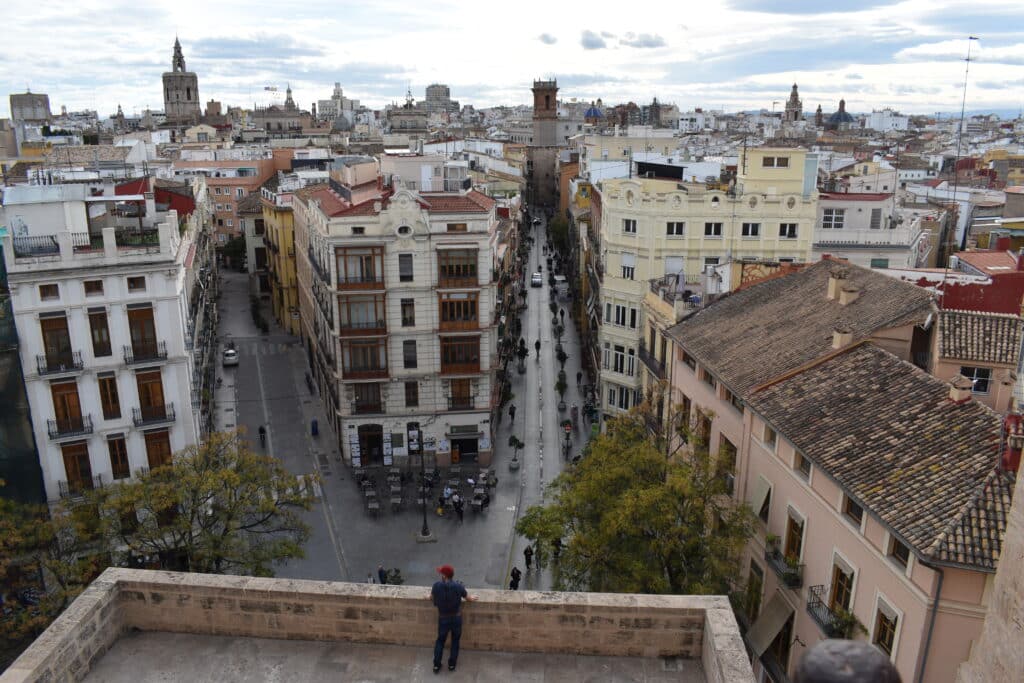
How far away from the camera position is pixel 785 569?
22.7 meters

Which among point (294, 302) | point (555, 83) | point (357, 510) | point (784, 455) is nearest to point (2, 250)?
point (357, 510)

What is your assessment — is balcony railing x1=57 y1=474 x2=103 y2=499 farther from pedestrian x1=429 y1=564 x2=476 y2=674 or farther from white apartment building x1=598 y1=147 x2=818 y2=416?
white apartment building x1=598 y1=147 x2=818 y2=416

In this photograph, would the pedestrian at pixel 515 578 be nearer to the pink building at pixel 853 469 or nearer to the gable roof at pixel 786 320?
the pink building at pixel 853 469

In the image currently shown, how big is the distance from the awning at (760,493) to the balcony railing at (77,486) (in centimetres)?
2277

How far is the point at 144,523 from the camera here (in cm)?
2684

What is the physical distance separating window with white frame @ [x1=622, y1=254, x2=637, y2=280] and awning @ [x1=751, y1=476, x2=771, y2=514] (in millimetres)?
21919

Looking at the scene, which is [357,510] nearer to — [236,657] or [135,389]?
[135,389]

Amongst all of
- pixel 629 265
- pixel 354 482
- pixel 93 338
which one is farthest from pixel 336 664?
pixel 629 265

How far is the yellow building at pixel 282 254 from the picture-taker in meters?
67.6

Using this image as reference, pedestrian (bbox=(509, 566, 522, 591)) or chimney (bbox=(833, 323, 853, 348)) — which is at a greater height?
chimney (bbox=(833, 323, 853, 348))

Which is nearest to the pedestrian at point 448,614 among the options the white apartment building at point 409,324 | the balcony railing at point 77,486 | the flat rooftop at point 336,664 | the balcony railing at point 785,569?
the flat rooftop at point 336,664

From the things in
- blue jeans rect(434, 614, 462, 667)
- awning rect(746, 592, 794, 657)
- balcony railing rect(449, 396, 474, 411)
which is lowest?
balcony railing rect(449, 396, 474, 411)

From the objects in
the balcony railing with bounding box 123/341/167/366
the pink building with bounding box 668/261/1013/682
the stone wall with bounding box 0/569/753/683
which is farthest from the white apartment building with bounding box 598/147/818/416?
the stone wall with bounding box 0/569/753/683

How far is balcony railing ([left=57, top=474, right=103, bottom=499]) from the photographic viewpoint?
30828 mm
